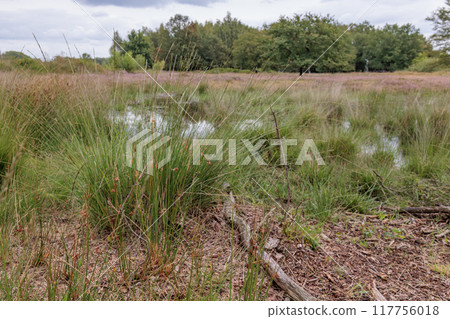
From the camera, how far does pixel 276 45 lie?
14.6m

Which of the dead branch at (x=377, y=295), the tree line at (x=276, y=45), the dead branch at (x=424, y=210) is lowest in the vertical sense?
the dead branch at (x=377, y=295)

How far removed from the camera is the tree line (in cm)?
279

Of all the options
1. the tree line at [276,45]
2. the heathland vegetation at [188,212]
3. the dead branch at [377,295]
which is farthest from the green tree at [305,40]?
the dead branch at [377,295]

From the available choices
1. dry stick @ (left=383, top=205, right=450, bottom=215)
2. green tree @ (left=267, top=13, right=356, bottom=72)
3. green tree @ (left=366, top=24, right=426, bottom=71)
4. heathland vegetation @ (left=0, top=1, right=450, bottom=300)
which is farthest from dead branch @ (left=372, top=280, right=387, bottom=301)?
green tree @ (left=366, top=24, right=426, bottom=71)

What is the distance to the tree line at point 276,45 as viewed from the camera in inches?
110

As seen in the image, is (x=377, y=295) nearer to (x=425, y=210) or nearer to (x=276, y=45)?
(x=425, y=210)

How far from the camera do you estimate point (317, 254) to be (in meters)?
1.83

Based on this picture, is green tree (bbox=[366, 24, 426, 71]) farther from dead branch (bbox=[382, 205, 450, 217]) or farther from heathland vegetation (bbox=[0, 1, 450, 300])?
dead branch (bbox=[382, 205, 450, 217])

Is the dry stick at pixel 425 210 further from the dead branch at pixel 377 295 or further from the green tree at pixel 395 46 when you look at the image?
the green tree at pixel 395 46

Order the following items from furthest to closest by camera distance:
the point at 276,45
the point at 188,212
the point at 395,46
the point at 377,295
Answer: the point at 395,46, the point at 276,45, the point at 188,212, the point at 377,295

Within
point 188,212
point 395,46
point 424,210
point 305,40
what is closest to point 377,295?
point 188,212

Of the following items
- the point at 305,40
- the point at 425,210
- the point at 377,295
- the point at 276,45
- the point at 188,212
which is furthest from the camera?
the point at 305,40

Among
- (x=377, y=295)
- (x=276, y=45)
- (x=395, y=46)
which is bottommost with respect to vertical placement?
(x=377, y=295)

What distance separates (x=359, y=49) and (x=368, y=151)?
22182mm
